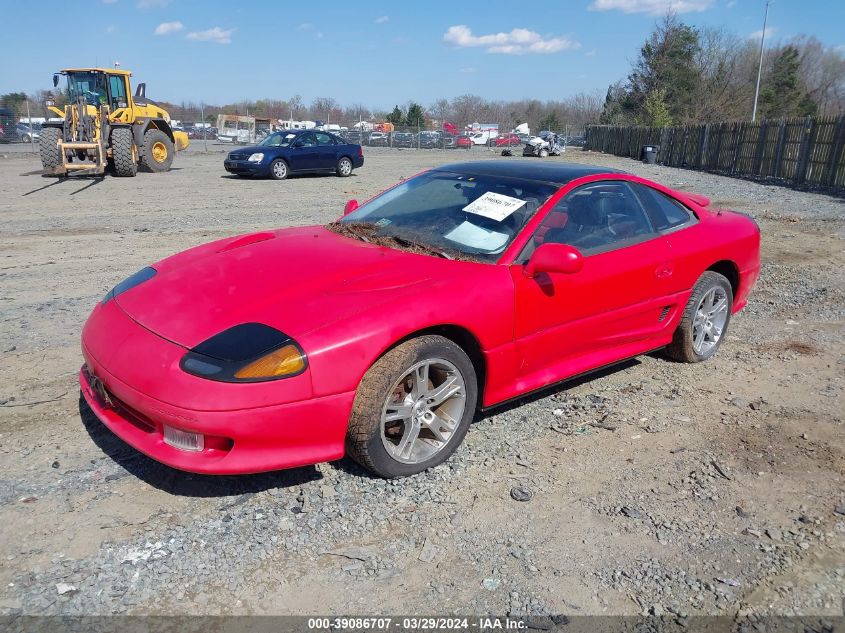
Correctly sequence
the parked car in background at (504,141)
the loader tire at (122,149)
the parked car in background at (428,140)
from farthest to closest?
the parked car in background at (504,141) → the parked car in background at (428,140) → the loader tire at (122,149)

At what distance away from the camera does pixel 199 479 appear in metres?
3.11

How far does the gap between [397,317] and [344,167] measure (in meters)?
19.1

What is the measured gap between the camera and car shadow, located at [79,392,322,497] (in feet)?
9.96

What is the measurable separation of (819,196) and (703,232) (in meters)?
14.9

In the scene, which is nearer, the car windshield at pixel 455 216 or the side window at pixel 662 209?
the car windshield at pixel 455 216

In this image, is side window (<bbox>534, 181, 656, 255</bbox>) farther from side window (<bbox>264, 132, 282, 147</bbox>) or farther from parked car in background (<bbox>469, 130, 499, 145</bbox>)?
parked car in background (<bbox>469, 130, 499, 145</bbox>)

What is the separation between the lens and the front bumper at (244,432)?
8.68ft

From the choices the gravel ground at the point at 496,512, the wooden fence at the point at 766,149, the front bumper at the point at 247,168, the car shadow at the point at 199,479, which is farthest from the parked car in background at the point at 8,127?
the car shadow at the point at 199,479

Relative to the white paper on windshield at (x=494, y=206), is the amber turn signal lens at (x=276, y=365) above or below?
below

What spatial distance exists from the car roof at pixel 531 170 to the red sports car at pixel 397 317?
0.02 m

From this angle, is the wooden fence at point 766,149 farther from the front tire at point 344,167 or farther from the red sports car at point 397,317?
the red sports car at point 397,317

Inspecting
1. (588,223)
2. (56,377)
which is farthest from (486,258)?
(56,377)

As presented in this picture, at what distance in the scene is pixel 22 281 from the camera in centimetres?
662

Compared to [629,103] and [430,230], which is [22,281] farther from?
[629,103]
